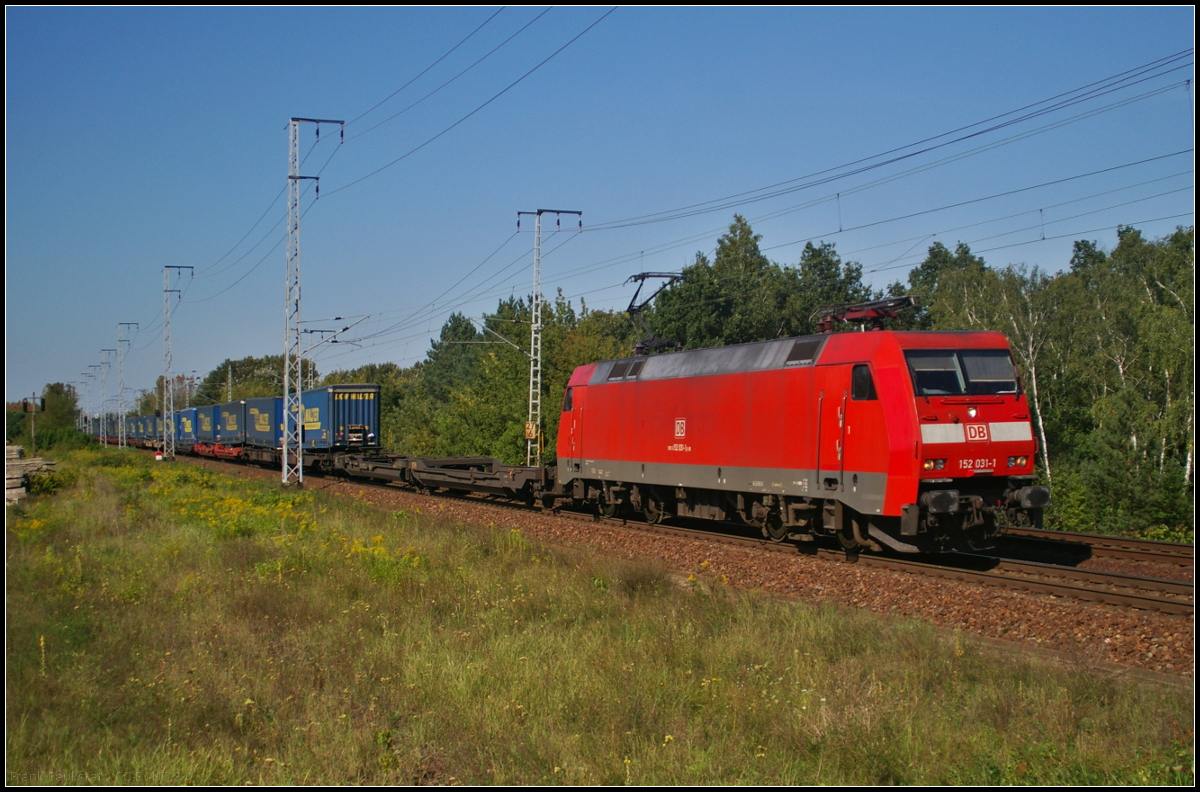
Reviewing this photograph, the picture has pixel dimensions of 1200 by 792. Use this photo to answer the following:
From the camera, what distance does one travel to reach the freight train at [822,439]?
12.7 m

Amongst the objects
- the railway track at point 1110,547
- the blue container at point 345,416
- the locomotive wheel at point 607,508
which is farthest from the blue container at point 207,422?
the railway track at point 1110,547

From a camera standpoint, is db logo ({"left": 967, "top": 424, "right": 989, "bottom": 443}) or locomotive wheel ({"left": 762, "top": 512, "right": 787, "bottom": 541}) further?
locomotive wheel ({"left": 762, "top": 512, "right": 787, "bottom": 541})

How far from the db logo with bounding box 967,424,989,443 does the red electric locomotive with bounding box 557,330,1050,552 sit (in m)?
0.02

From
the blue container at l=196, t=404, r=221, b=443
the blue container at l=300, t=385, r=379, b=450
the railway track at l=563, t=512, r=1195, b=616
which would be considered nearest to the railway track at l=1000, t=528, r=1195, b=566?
the railway track at l=563, t=512, r=1195, b=616

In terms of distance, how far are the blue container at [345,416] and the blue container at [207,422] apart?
756 inches

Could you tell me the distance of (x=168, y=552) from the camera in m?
14.5

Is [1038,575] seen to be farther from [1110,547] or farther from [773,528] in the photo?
[773,528]

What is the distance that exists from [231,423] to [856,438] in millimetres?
43993

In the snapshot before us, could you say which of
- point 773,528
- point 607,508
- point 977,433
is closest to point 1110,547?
point 977,433

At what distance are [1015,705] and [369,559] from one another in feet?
30.2

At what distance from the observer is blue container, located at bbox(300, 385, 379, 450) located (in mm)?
35906

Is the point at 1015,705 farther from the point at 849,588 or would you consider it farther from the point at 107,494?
the point at 107,494

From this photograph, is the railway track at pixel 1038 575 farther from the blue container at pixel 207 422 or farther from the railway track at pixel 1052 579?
the blue container at pixel 207 422

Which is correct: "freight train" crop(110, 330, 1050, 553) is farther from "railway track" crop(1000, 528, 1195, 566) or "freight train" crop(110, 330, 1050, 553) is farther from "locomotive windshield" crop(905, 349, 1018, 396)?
"railway track" crop(1000, 528, 1195, 566)
